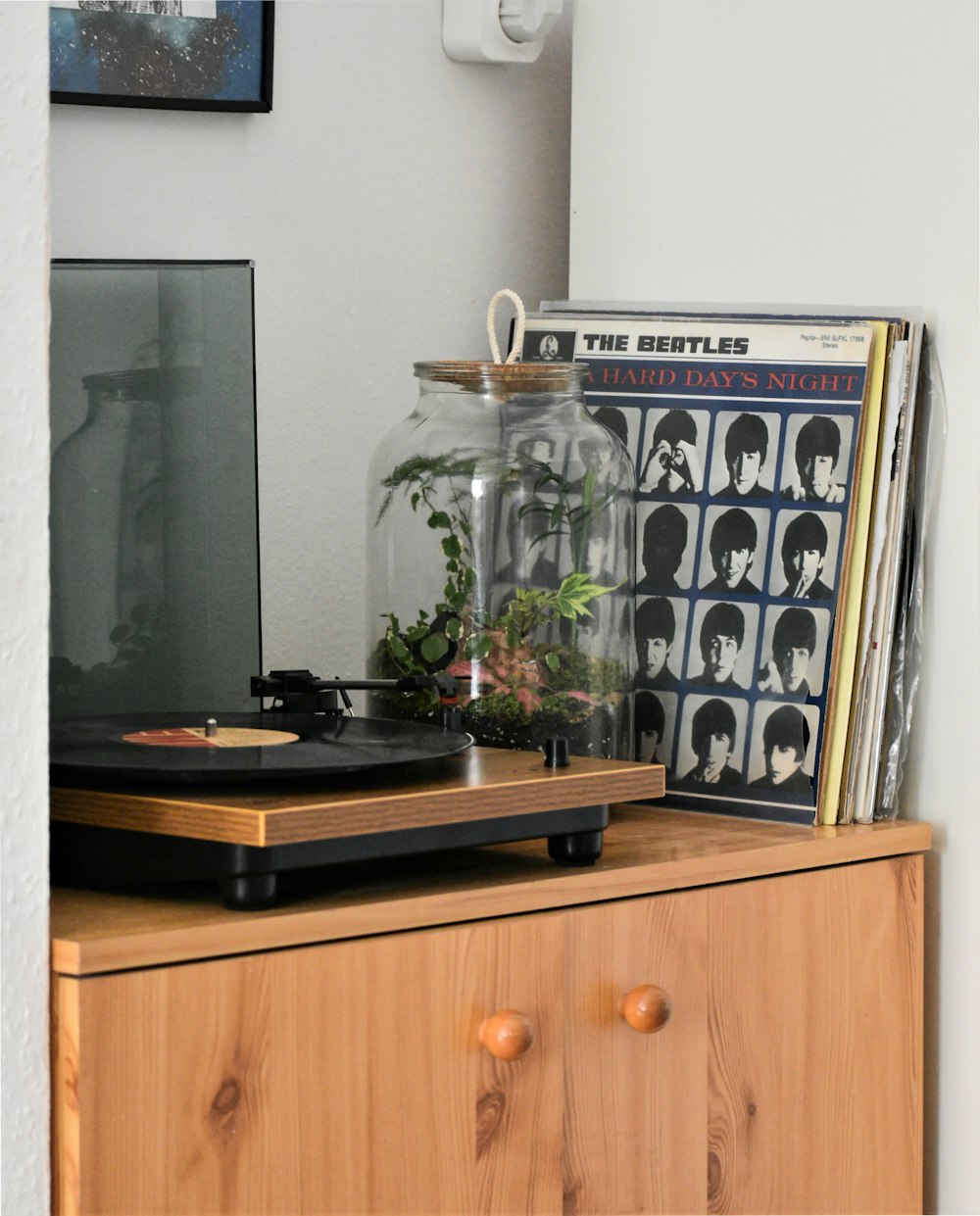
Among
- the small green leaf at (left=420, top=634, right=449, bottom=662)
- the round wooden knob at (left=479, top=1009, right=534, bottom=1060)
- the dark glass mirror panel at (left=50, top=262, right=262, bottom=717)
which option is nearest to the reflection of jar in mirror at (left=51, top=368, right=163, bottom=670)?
the dark glass mirror panel at (left=50, top=262, right=262, bottom=717)

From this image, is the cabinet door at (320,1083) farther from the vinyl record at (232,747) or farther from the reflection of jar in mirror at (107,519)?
the reflection of jar in mirror at (107,519)

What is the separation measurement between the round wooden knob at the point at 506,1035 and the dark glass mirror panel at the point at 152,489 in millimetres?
398

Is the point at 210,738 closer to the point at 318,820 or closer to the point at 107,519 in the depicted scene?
the point at 318,820

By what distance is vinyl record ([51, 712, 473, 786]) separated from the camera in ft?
2.78

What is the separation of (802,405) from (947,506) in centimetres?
13

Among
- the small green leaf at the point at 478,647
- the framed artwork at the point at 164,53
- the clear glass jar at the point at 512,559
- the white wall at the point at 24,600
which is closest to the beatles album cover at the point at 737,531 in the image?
the clear glass jar at the point at 512,559

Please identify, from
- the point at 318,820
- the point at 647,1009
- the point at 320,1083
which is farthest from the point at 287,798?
the point at 647,1009

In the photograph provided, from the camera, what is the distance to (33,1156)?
757 millimetres

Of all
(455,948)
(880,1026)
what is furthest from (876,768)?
(455,948)

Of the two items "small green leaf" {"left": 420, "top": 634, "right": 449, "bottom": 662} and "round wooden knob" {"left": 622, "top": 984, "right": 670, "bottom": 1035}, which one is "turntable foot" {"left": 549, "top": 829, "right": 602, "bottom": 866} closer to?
"round wooden knob" {"left": 622, "top": 984, "right": 670, "bottom": 1035}

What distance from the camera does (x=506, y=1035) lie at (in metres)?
0.87

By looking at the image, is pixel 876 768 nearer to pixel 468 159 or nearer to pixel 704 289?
pixel 704 289

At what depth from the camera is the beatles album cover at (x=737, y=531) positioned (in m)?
1.15

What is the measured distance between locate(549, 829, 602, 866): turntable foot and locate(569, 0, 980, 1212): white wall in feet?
1.05
